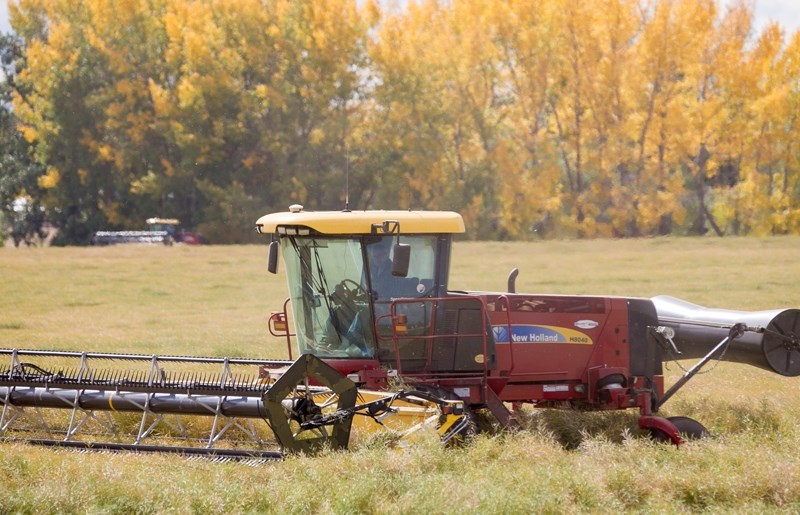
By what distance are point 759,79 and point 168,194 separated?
27995mm

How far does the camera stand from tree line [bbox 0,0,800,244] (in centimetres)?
5150

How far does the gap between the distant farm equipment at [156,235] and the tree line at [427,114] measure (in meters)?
1.25

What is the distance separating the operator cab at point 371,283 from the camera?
37.6 feet

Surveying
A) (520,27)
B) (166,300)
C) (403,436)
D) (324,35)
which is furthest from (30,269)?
(403,436)

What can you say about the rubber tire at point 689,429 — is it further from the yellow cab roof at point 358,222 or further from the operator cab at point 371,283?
the yellow cab roof at point 358,222

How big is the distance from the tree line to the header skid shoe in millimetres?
42204

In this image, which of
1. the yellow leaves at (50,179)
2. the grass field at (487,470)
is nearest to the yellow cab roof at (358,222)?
the grass field at (487,470)

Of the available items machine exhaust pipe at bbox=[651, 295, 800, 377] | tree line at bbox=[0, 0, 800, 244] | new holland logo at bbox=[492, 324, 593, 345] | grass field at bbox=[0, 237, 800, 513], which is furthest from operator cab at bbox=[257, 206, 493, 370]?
tree line at bbox=[0, 0, 800, 244]

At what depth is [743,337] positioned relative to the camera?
40.0 ft

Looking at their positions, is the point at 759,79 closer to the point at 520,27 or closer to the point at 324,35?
the point at 520,27

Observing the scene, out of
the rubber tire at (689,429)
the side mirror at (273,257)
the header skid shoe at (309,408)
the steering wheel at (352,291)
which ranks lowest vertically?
→ the rubber tire at (689,429)

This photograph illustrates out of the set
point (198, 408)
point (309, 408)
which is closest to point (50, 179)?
point (198, 408)

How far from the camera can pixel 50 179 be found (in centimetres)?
6066

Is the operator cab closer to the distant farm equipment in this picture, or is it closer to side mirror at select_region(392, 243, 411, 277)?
side mirror at select_region(392, 243, 411, 277)
